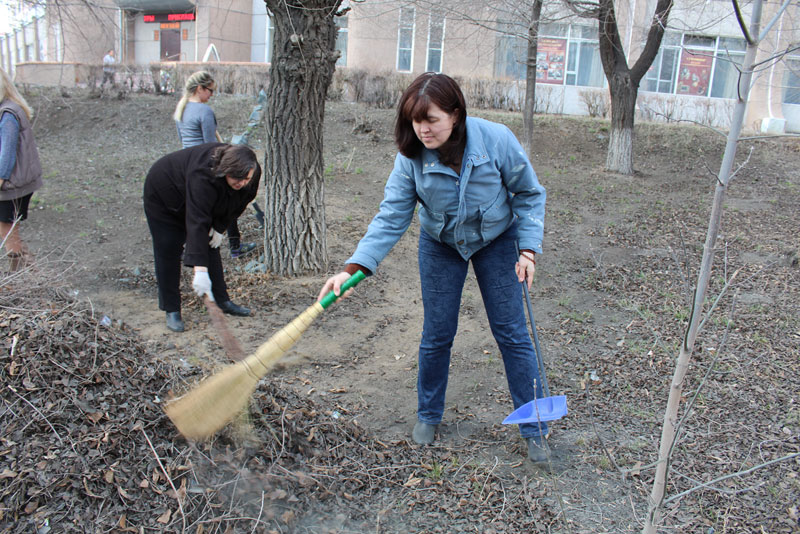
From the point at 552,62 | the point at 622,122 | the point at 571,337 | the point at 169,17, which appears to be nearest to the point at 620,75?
the point at 622,122

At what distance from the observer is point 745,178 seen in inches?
424

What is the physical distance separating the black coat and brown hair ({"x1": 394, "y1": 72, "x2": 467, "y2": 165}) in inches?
61.5

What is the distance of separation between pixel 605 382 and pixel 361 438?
63.0 inches

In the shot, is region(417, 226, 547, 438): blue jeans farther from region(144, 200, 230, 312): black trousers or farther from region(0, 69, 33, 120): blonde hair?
region(0, 69, 33, 120): blonde hair

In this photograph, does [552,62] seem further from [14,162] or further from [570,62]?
[14,162]

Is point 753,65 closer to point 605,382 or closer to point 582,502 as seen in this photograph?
point 582,502

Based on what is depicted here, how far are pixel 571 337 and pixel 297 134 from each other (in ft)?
8.97

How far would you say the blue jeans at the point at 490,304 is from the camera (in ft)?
8.61

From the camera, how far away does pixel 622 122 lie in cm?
992

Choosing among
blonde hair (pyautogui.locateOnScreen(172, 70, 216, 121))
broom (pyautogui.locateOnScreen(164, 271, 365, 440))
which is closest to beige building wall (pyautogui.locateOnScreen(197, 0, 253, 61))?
blonde hair (pyautogui.locateOnScreen(172, 70, 216, 121))

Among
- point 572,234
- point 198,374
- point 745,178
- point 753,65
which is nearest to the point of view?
point 753,65

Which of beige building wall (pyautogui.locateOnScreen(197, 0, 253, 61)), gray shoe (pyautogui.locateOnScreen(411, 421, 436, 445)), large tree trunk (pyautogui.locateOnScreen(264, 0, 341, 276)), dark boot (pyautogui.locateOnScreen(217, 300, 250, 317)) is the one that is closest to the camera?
gray shoe (pyautogui.locateOnScreen(411, 421, 436, 445))

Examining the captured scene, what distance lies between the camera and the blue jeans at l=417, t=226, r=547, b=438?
2.62 m

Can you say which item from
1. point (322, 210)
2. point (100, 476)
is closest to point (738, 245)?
point (322, 210)
